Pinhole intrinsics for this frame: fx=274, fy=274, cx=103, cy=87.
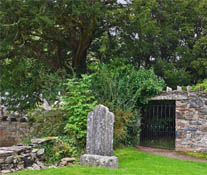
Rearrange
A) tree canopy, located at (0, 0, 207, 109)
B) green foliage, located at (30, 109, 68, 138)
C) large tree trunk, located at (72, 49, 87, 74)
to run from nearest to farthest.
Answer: green foliage, located at (30, 109, 68, 138) < tree canopy, located at (0, 0, 207, 109) < large tree trunk, located at (72, 49, 87, 74)

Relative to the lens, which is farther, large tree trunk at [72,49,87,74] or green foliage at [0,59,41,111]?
large tree trunk at [72,49,87,74]

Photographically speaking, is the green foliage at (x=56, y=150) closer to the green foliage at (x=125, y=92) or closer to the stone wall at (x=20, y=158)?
the stone wall at (x=20, y=158)

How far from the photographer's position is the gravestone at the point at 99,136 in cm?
747

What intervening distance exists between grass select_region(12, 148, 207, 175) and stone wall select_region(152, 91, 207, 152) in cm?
190

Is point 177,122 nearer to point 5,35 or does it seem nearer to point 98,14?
point 98,14

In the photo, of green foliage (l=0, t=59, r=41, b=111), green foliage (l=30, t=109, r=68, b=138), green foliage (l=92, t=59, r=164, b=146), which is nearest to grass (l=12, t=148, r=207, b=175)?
green foliage (l=92, t=59, r=164, b=146)

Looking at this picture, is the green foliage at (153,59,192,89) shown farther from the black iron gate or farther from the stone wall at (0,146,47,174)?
the stone wall at (0,146,47,174)

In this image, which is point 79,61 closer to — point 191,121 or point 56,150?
point 191,121

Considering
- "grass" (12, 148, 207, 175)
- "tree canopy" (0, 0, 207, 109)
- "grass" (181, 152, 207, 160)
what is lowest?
"grass" (181, 152, 207, 160)

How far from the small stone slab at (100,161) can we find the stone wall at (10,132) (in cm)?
797

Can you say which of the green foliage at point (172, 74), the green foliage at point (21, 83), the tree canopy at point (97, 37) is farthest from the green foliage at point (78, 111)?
the green foliage at point (172, 74)

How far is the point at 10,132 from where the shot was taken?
1507 cm

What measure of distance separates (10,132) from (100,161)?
A: 9.35m

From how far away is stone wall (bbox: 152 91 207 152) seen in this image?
1064cm
